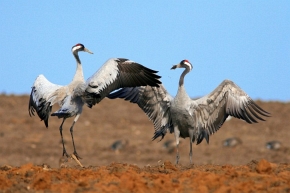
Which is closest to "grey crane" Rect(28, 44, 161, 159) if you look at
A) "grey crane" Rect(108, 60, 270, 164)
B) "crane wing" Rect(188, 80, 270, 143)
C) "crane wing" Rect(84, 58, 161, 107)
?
"crane wing" Rect(84, 58, 161, 107)

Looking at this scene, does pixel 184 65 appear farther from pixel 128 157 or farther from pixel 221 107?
pixel 128 157

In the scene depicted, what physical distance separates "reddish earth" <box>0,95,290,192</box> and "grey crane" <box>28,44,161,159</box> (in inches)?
46.9

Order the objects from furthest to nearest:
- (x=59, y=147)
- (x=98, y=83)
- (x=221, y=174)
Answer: (x=59, y=147)
(x=98, y=83)
(x=221, y=174)

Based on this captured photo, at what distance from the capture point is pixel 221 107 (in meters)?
13.5

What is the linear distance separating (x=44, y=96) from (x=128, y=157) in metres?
11.0

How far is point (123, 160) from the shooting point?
23.5 metres

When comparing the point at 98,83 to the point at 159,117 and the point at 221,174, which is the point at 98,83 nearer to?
the point at 159,117

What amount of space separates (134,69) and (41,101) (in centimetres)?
192

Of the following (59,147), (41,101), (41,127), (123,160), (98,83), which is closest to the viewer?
(98,83)

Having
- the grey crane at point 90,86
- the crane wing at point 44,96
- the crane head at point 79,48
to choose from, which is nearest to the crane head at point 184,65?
the grey crane at point 90,86

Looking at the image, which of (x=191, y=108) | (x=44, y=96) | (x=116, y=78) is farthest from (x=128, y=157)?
(x=116, y=78)

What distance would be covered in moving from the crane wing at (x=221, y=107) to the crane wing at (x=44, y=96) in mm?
2583

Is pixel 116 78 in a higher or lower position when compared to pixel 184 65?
lower

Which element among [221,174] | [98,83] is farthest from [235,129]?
[221,174]
